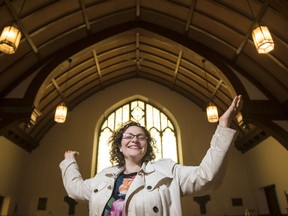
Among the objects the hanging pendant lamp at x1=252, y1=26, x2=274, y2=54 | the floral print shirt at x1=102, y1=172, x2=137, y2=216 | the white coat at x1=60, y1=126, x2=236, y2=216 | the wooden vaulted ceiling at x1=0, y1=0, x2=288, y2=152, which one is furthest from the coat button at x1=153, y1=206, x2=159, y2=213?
the wooden vaulted ceiling at x1=0, y1=0, x2=288, y2=152

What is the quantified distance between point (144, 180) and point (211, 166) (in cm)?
32

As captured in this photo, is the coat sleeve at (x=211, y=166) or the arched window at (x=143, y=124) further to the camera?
the arched window at (x=143, y=124)

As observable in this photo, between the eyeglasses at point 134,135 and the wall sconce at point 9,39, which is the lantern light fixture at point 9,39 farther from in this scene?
the eyeglasses at point 134,135

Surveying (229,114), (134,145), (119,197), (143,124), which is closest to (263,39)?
(229,114)

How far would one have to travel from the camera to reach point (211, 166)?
3.01 ft

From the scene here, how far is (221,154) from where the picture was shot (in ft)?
2.97

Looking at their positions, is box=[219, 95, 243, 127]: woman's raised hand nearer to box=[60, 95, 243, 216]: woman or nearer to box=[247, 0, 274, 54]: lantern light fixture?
box=[60, 95, 243, 216]: woman

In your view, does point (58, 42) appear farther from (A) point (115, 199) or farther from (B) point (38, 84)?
(A) point (115, 199)

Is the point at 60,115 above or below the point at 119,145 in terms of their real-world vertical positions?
above

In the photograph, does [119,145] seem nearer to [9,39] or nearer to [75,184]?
[75,184]

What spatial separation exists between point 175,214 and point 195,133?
7.35 meters

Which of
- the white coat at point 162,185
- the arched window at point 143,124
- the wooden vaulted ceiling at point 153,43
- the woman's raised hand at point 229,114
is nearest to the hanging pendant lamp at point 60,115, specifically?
the wooden vaulted ceiling at point 153,43

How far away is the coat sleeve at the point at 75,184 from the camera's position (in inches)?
47.5

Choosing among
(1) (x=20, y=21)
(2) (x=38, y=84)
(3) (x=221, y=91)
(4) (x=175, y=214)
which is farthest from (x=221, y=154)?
(3) (x=221, y=91)
